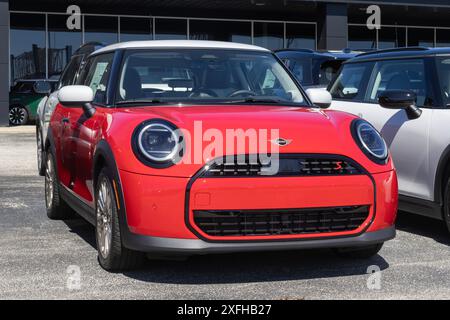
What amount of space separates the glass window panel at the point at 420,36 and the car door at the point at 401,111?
959 inches

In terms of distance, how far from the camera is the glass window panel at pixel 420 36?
31.0 m

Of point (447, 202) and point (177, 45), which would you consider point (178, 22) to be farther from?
point (447, 202)

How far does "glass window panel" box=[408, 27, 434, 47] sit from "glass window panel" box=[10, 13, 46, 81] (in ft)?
48.1

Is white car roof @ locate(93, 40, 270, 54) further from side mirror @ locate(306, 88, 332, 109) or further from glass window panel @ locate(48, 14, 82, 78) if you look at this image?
glass window panel @ locate(48, 14, 82, 78)

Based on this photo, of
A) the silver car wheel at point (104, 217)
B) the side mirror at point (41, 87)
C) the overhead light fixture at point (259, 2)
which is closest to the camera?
the silver car wheel at point (104, 217)

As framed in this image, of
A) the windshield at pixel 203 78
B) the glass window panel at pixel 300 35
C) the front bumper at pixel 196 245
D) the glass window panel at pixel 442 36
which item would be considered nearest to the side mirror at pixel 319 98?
the windshield at pixel 203 78

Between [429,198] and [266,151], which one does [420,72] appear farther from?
[266,151]

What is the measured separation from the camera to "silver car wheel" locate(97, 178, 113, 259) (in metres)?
4.95

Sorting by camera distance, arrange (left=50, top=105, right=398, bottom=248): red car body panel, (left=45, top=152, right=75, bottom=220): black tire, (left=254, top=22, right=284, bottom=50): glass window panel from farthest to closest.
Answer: (left=254, top=22, right=284, bottom=50): glass window panel < (left=45, top=152, right=75, bottom=220): black tire < (left=50, top=105, right=398, bottom=248): red car body panel

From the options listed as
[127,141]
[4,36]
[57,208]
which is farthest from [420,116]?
[4,36]

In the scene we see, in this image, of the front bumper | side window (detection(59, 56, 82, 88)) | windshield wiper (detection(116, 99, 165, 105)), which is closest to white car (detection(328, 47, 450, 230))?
the front bumper

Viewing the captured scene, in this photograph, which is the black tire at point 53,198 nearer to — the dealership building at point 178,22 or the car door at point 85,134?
the car door at point 85,134

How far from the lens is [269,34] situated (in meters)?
28.7

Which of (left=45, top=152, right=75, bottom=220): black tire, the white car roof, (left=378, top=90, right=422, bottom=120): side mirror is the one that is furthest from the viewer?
Result: (left=45, top=152, right=75, bottom=220): black tire
